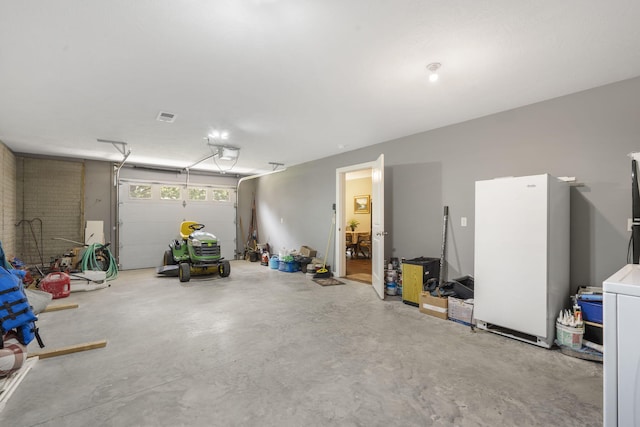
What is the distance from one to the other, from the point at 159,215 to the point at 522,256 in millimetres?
7870

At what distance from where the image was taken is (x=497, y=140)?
371 centimetres

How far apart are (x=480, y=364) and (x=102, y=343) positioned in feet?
11.7

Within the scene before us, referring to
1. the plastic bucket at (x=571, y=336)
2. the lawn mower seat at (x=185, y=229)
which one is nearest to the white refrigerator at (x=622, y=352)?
the plastic bucket at (x=571, y=336)

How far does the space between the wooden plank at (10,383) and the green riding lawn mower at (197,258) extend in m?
3.26

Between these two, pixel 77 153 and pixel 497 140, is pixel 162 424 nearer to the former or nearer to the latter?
pixel 497 140

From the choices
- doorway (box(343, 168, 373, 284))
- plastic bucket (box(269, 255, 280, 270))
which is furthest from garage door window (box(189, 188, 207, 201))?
doorway (box(343, 168, 373, 284))

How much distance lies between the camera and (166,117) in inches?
151

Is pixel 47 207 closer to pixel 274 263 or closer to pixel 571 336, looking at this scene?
pixel 274 263

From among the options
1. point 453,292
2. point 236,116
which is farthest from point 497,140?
point 236,116

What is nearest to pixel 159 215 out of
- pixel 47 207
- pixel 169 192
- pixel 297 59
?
pixel 169 192

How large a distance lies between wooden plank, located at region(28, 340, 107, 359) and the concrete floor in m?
0.07

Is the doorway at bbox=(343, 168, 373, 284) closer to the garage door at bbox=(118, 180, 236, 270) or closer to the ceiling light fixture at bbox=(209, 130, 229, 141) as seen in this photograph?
the garage door at bbox=(118, 180, 236, 270)

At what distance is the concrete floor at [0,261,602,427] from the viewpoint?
1.86m

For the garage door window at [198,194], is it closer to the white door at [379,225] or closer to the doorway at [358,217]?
the doorway at [358,217]
